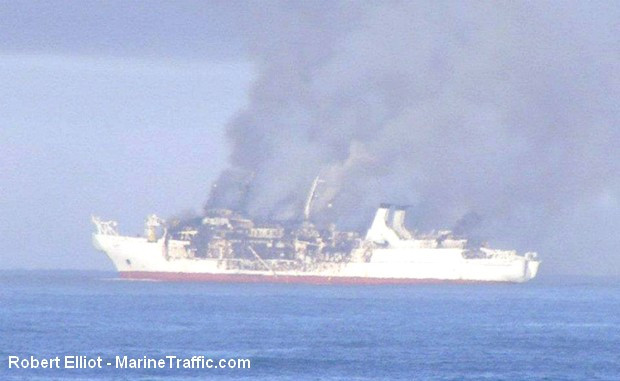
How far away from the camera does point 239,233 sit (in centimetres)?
15062

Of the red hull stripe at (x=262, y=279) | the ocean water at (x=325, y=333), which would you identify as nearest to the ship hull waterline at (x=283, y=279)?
the red hull stripe at (x=262, y=279)

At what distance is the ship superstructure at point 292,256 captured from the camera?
148875 mm

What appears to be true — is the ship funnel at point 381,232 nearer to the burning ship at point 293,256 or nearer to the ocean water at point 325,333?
the burning ship at point 293,256

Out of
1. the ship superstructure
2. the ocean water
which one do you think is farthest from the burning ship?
the ocean water

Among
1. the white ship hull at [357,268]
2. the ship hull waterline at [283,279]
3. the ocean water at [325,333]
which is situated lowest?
the ocean water at [325,333]

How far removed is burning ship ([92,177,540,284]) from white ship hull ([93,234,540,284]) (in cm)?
9

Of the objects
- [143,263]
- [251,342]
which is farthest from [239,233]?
[251,342]

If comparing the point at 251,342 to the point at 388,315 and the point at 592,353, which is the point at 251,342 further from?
the point at 388,315

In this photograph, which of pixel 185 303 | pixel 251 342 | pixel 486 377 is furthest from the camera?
pixel 185 303

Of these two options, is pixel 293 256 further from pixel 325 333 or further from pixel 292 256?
pixel 325 333

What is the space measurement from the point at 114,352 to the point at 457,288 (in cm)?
7289

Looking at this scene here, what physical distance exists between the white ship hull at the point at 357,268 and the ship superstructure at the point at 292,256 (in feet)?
0.30

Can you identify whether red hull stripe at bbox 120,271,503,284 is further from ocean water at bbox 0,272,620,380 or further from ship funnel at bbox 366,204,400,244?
ocean water at bbox 0,272,620,380

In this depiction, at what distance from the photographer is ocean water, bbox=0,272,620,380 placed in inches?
2611
